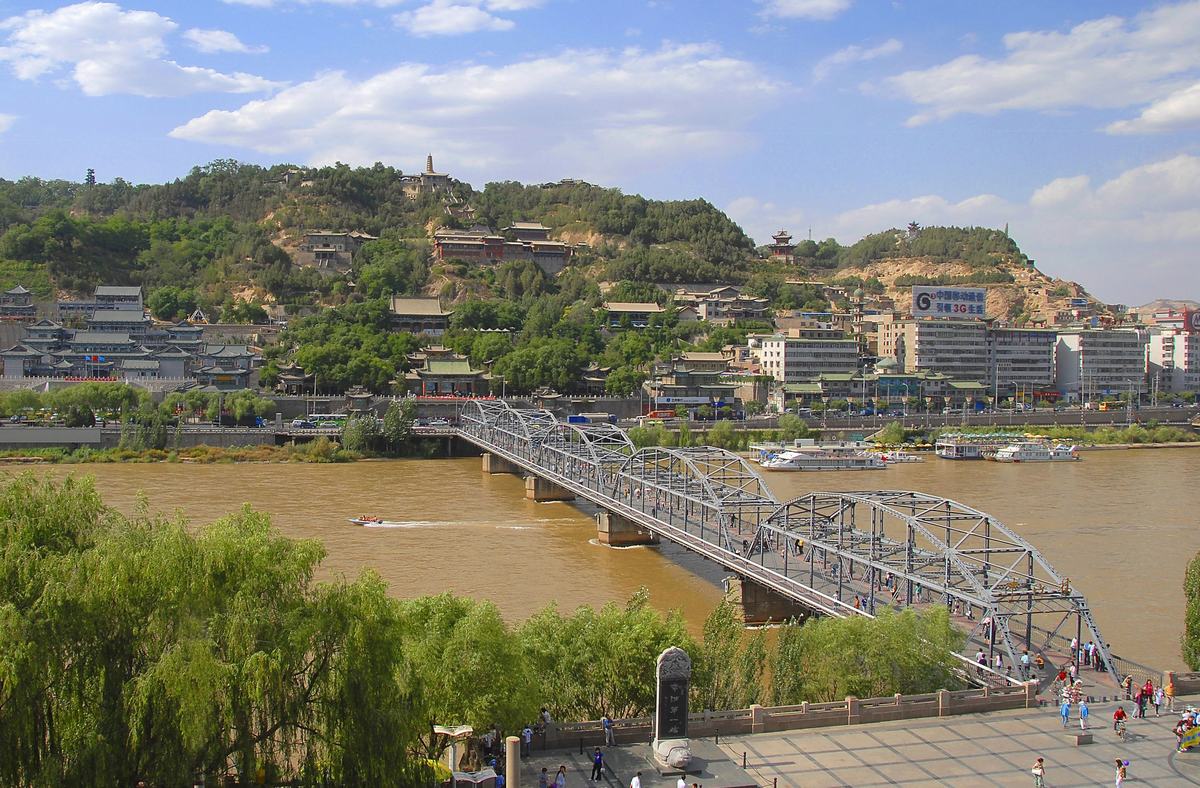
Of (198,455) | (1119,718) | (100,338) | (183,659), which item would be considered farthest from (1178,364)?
(183,659)

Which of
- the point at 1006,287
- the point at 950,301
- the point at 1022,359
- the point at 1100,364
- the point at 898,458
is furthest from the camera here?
the point at 1006,287

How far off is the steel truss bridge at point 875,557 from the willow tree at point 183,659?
34.3 feet

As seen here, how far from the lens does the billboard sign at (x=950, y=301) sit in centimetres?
10788

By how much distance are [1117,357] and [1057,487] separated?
57.9 meters

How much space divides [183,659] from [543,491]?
3609 cm

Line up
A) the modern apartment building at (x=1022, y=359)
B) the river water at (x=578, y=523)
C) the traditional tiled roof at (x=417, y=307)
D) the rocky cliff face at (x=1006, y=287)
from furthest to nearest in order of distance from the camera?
the rocky cliff face at (x=1006, y=287) < the modern apartment building at (x=1022, y=359) < the traditional tiled roof at (x=417, y=307) < the river water at (x=578, y=523)

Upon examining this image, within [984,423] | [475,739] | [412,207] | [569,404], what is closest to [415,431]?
[569,404]

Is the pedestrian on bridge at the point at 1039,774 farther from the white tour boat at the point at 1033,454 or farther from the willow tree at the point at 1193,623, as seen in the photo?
the white tour boat at the point at 1033,454

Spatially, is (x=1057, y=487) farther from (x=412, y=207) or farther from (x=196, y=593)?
(x=412, y=207)

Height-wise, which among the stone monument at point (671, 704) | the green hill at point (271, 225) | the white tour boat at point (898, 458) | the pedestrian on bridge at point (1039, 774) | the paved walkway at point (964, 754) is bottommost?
the white tour boat at point (898, 458)

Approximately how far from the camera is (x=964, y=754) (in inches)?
574

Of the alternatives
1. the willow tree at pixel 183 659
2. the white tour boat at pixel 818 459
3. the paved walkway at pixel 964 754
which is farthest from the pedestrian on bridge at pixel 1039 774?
the white tour boat at pixel 818 459

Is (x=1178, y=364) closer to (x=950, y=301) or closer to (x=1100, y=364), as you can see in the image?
(x=1100, y=364)

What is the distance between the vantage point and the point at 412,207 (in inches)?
4943
